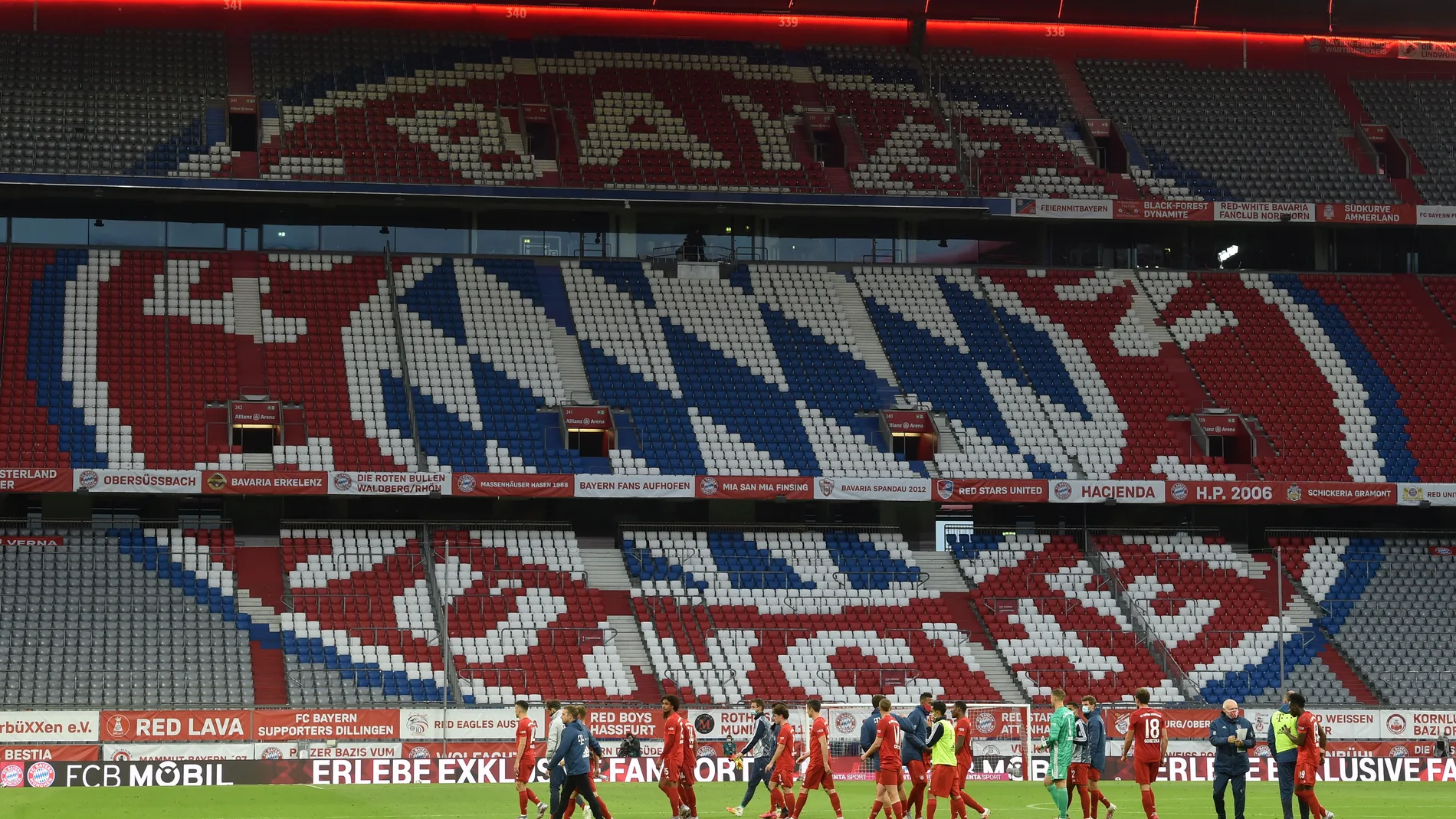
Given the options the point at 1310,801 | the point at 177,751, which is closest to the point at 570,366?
the point at 177,751

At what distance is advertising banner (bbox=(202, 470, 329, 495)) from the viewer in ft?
149

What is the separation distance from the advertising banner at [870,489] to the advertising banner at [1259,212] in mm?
14724

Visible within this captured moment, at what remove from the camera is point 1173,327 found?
183 ft

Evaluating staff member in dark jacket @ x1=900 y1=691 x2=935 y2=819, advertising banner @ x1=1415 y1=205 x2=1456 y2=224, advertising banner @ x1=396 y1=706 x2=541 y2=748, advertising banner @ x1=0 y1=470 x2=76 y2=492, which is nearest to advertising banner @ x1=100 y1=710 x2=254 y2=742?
advertising banner @ x1=396 y1=706 x2=541 y2=748

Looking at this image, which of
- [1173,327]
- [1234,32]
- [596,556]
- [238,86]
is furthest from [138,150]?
[1234,32]

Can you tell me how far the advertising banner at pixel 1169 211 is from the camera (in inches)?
2205

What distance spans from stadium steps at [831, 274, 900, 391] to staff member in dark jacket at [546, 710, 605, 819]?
29325 mm

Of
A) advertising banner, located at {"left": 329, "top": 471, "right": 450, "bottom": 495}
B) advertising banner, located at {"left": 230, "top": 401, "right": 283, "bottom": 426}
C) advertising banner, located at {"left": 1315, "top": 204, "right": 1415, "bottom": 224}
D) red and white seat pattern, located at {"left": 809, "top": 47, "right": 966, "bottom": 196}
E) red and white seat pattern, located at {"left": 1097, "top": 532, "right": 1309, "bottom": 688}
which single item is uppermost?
red and white seat pattern, located at {"left": 809, "top": 47, "right": 966, "bottom": 196}

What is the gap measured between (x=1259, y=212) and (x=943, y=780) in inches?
1407

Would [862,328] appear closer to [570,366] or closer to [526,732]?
[570,366]

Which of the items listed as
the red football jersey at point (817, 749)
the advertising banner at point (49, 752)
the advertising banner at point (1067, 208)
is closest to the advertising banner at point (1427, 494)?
the advertising banner at point (1067, 208)

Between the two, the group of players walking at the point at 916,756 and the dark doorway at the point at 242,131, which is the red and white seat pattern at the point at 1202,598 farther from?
the dark doorway at the point at 242,131

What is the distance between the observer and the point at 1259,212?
56.0 meters

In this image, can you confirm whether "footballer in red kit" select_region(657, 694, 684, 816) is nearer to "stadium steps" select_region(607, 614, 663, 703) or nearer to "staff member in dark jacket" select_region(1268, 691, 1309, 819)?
"staff member in dark jacket" select_region(1268, 691, 1309, 819)
